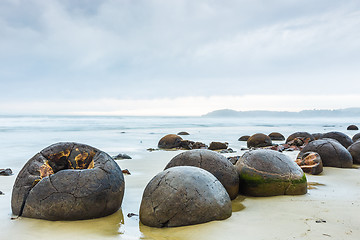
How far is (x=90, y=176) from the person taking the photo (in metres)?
4.25

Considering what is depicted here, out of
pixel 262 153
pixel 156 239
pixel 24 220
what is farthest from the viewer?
pixel 262 153

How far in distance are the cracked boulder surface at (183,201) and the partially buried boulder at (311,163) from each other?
398cm

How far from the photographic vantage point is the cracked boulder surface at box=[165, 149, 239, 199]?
5.05 meters

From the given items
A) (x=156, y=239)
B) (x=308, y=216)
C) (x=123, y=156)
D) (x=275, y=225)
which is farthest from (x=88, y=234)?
(x=123, y=156)

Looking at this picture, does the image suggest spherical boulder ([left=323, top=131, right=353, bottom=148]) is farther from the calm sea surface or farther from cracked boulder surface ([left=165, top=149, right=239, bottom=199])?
cracked boulder surface ([left=165, top=149, right=239, bottom=199])

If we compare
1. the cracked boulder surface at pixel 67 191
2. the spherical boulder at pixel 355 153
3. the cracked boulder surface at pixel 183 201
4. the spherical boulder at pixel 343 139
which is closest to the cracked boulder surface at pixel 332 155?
the spherical boulder at pixel 355 153

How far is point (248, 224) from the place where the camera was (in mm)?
3826

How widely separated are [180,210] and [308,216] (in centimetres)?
172

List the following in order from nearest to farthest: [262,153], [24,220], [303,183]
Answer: [24,220]
[303,183]
[262,153]

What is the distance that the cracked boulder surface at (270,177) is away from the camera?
5223 mm

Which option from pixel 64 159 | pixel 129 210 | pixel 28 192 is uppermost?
pixel 64 159

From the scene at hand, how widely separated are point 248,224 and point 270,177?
1.61 metres

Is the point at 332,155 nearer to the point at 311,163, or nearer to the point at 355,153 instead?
the point at 311,163

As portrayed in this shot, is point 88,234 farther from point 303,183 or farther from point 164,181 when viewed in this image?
point 303,183
